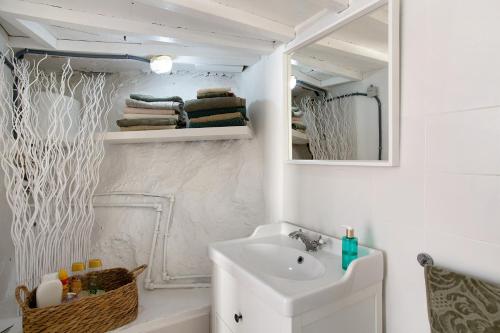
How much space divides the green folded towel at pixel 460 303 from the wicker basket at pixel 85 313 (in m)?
1.20

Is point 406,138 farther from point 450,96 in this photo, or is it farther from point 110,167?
point 110,167

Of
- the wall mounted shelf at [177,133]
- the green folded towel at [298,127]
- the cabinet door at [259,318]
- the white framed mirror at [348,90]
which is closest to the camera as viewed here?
the cabinet door at [259,318]

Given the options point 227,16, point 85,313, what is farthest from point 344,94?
point 85,313

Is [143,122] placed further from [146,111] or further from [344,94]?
[344,94]

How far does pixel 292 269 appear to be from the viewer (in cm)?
128

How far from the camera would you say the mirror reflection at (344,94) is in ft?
3.48

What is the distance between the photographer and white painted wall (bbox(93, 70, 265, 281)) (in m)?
1.72

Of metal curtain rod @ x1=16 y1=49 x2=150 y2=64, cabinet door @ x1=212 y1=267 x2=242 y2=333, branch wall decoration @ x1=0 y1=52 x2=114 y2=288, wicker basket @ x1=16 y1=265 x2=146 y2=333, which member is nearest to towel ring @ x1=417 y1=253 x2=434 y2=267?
cabinet door @ x1=212 y1=267 x2=242 y2=333

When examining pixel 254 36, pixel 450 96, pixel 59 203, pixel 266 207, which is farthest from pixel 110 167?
pixel 450 96

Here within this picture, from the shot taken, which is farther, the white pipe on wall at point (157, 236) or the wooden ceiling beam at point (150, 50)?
the white pipe on wall at point (157, 236)

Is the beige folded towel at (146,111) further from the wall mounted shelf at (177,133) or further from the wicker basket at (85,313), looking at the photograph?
the wicker basket at (85,313)

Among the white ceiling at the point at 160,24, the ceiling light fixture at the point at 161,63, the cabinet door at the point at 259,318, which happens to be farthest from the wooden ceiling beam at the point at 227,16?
the cabinet door at the point at 259,318

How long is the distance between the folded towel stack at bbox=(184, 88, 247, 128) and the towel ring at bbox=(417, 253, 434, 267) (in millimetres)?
1093

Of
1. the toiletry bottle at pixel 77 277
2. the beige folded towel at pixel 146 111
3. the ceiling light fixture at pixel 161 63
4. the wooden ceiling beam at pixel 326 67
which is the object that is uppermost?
the ceiling light fixture at pixel 161 63
